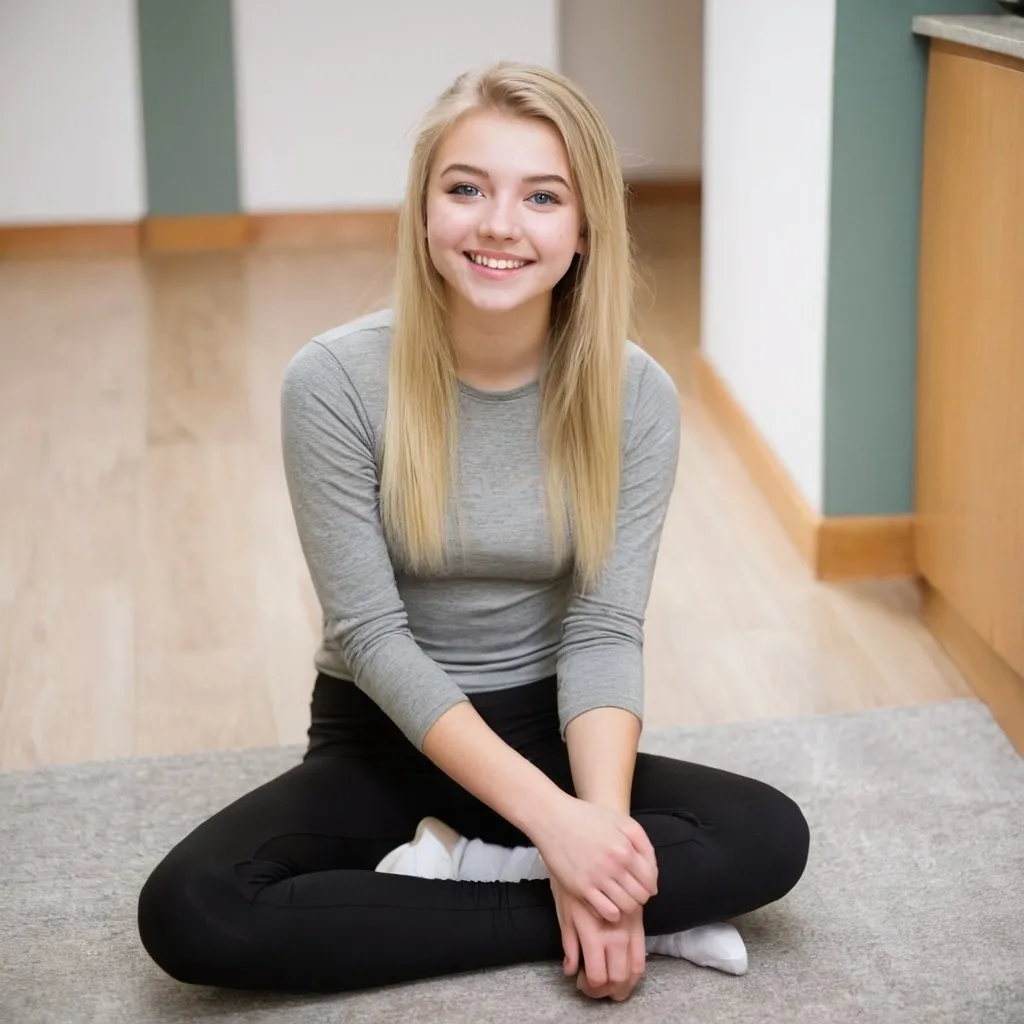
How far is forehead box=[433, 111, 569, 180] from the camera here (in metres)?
1.52

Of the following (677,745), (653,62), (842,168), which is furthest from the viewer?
(653,62)

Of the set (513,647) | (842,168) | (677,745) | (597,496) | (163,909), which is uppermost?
(842,168)

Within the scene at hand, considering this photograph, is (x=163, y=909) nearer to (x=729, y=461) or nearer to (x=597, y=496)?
(x=597, y=496)

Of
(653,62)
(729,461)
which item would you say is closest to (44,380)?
(729,461)

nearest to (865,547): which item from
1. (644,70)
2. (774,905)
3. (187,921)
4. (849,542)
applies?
(849,542)

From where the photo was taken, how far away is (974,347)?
2160 millimetres

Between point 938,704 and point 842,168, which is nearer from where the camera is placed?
point 938,704

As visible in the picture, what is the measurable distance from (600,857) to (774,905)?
0.34 metres

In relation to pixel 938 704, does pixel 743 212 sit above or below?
above

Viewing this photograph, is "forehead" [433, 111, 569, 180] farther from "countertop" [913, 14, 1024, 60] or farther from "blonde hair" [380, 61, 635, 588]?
"countertop" [913, 14, 1024, 60]

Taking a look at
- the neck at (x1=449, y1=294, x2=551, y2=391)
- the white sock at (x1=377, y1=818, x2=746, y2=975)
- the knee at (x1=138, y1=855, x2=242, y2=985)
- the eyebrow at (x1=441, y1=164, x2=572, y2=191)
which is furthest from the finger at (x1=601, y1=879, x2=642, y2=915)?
the eyebrow at (x1=441, y1=164, x2=572, y2=191)

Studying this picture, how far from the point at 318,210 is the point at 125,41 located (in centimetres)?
73

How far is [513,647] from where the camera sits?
169 cm

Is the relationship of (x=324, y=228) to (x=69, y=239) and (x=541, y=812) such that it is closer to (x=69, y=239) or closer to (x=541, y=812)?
(x=69, y=239)
